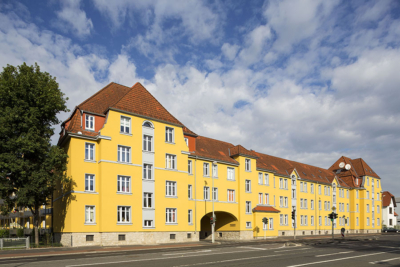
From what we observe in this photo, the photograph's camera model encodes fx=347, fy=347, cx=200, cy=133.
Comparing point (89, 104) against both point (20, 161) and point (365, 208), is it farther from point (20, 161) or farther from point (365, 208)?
point (365, 208)

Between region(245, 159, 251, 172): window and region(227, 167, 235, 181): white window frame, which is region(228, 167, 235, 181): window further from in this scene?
region(245, 159, 251, 172): window

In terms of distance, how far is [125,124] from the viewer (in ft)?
115

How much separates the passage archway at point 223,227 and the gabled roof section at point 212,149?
7.11 meters

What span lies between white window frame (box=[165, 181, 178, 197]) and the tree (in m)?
10.9

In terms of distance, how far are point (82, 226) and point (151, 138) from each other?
11.1 metres

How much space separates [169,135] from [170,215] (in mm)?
8716

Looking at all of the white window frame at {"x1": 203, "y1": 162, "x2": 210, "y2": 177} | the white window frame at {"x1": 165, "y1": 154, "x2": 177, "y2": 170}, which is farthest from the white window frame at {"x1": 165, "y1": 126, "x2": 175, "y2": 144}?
the white window frame at {"x1": 203, "y1": 162, "x2": 210, "y2": 177}

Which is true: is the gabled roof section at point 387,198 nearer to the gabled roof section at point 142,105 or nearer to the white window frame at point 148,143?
the gabled roof section at point 142,105

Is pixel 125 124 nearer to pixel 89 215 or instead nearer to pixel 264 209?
pixel 89 215

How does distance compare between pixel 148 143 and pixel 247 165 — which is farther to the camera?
pixel 247 165

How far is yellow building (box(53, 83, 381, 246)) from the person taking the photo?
32.2m

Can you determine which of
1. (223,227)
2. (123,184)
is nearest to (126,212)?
(123,184)

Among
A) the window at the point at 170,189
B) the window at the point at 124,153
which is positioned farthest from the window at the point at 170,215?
the window at the point at 124,153

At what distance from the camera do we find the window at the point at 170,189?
123 ft
